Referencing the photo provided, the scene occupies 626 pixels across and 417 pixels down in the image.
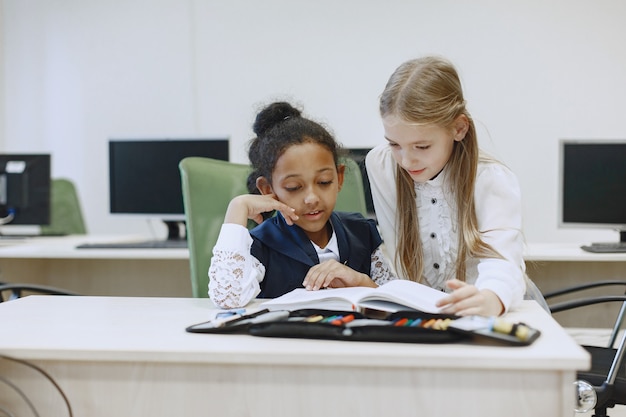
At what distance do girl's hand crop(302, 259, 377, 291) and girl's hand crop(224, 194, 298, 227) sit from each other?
141 millimetres

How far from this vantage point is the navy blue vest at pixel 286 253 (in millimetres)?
1576

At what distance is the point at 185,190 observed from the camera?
5.89ft

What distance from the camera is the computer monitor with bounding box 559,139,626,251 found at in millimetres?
2938

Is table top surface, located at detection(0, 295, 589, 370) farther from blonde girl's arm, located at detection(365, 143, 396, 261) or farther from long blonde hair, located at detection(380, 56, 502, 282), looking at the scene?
blonde girl's arm, located at detection(365, 143, 396, 261)

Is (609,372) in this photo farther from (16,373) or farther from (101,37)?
(101,37)

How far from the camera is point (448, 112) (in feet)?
4.66

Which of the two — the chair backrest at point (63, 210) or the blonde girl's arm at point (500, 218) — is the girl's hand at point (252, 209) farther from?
the chair backrest at point (63, 210)

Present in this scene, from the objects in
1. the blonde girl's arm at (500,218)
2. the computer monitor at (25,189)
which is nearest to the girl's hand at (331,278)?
the blonde girl's arm at (500,218)

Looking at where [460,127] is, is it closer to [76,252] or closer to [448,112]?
[448,112]

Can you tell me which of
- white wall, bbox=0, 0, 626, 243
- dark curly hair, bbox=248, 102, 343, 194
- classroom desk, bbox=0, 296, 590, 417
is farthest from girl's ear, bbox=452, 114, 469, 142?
white wall, bbox=0, 0, 626, 243

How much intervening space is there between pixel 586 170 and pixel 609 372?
4.89 feet

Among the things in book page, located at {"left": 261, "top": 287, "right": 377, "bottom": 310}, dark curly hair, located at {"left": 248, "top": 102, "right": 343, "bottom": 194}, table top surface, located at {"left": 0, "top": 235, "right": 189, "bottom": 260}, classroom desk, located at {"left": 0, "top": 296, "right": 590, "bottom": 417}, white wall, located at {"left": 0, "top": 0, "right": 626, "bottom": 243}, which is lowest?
table top surface, located at {"left": 0, "top": 235, "right": 189, "bottom": 260}

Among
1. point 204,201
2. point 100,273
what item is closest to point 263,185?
point 204,201

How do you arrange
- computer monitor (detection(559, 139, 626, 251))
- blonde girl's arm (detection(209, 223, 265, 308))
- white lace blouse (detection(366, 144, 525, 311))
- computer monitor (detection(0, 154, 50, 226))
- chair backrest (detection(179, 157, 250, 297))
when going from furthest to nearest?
computer monitor (detection(0, 154, 50, 226)) < computer monitor (detection(559, 139, 626, 251)) < chair backrest (detection(179, 157, 250, 297)) < blonde girl's arm (detection(209, 223, 265, 308)) < white lace blouse (detection(366, 144, 525, 311))
